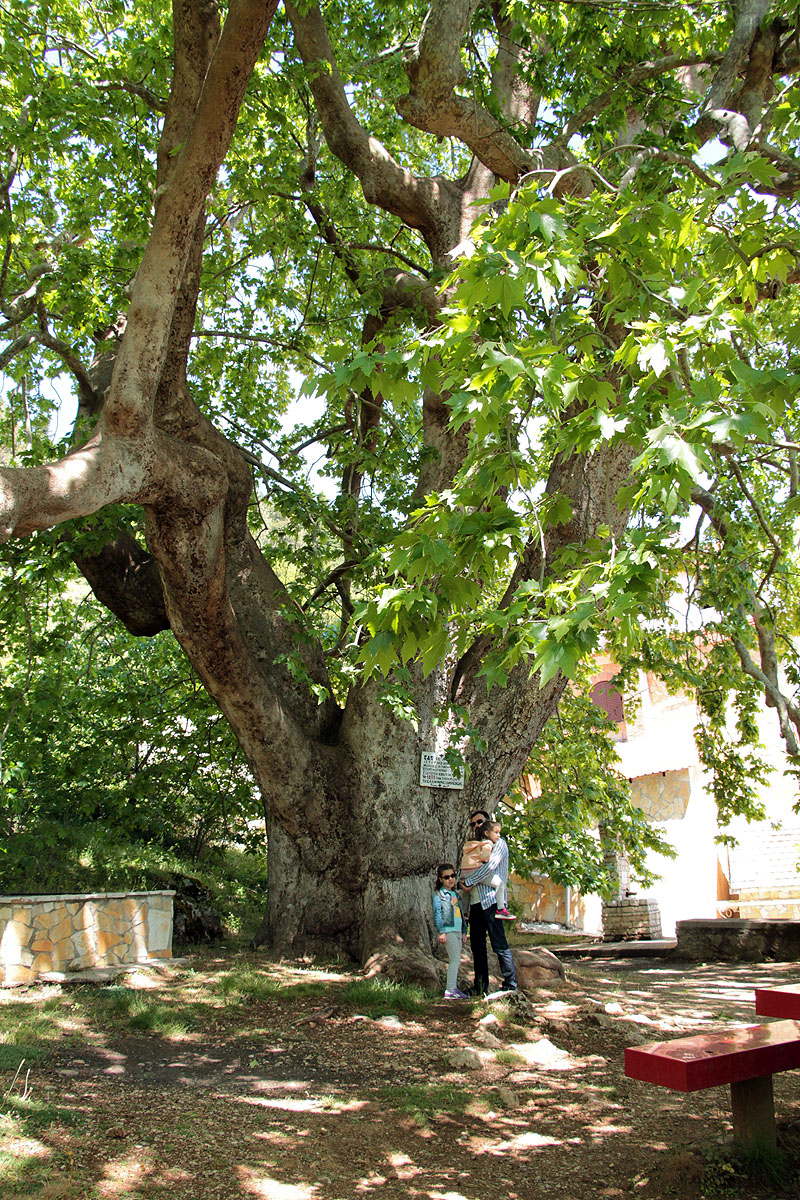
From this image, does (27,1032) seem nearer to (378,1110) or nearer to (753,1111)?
(378,1110)

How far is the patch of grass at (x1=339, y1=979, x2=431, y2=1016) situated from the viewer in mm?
6184

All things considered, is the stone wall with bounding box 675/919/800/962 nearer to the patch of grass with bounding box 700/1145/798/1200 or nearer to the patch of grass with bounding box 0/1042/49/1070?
the patch of grass with bounding box 700/1145/798/1200

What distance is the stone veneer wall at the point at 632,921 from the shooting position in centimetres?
1416

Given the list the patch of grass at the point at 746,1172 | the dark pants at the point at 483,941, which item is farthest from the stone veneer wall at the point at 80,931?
the patch of grass at the point at 746,1172

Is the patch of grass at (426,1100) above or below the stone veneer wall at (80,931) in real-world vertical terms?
below

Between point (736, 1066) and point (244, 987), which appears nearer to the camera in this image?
point (736, 1066)

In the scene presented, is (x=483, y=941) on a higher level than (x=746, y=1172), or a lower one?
higher

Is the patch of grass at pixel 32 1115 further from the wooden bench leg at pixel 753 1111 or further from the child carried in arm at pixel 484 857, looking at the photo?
the child carried in arm at pixel 484 857

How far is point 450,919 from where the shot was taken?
6.80 m

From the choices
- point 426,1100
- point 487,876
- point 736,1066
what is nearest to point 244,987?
point 487,876

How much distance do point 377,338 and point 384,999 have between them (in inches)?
174

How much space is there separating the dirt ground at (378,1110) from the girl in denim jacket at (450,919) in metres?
0.27

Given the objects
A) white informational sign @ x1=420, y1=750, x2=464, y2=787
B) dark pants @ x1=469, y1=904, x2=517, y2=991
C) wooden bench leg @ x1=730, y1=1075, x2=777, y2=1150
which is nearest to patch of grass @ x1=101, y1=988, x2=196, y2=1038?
dark pants @ x1=469, y1=904, x2=517, y2=991

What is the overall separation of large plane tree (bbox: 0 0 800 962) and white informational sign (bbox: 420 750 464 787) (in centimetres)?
14
